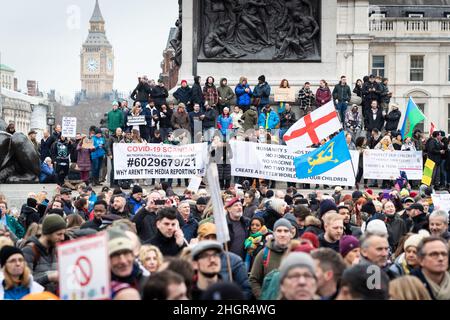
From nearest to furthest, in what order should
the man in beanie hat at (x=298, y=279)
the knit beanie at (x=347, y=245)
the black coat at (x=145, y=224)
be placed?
the man in beanie hat at (x=298, y=279), the knit beanie at (x=347, y=245), the black coat at (x=145, y=224)

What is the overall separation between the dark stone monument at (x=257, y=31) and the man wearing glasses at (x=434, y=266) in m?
22.6

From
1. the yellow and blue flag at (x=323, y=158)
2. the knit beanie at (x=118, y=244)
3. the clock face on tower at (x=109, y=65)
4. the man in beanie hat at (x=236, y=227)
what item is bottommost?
the man in beanie hat at (x=236, y=227)

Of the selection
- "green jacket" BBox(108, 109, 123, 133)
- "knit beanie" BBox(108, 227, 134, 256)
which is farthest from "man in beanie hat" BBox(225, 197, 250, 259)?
"green jacket" BBox(108, 109, 123, 133)

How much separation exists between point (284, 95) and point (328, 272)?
2176 centimetres

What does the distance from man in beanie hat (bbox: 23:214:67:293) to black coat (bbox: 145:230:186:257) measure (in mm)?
994

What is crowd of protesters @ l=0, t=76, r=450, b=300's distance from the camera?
9.31m

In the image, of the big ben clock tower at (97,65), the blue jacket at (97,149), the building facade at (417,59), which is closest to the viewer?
the blue jacket at (97,149)

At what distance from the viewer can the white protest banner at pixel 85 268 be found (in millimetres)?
7633

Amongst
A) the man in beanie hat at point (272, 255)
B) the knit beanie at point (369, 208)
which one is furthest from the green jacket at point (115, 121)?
the man in beanie hat at point (272, 255)

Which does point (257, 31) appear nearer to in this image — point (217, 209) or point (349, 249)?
point (349, 249)

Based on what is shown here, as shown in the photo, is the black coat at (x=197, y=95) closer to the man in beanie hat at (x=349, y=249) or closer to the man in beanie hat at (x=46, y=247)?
the man in beanie hat at (x=46, y=247)

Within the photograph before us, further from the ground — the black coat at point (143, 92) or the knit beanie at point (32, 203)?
the black coat at point (143, 92)

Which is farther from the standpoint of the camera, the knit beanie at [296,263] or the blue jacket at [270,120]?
the blue jacket at [270,120]
